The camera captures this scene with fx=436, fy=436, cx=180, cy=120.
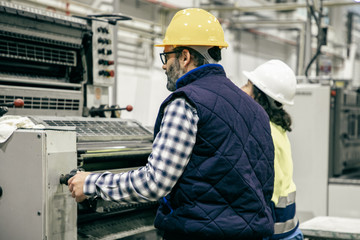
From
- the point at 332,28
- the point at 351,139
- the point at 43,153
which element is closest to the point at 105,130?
the point at 43,153

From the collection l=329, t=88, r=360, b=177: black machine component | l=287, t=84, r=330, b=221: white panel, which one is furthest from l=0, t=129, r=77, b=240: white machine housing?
l=329, t=88, r=360, b=177: black machine component

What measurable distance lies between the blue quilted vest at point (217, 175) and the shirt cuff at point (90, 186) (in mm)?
204

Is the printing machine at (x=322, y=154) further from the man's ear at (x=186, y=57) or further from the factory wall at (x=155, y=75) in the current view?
the man's ear at (x=186, y=57)

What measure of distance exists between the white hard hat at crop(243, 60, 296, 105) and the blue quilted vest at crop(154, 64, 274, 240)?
78 cm

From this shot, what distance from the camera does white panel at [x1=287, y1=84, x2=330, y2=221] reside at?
3.23 metres

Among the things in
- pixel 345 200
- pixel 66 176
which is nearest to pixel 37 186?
pixel 66 176

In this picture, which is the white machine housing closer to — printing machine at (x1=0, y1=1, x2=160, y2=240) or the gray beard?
printing machine at (x1=0, y1=1, x2=160, y2=240)

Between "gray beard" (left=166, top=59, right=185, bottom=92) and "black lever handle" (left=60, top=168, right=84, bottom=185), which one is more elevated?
"gray beard" (left=166, top=59, right=185, bottom=92)

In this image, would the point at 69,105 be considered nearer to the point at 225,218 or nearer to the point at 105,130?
the point at 105,130

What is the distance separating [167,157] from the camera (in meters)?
1.12

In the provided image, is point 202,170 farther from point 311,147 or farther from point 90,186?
point 311,147

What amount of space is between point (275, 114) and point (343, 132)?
166cm

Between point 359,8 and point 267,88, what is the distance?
824 cm

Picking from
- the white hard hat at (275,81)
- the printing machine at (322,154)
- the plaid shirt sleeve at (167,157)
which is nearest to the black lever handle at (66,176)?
the plaid shirt sleeve at (167,157)
